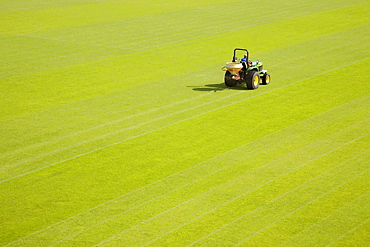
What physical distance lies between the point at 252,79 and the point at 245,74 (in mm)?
462

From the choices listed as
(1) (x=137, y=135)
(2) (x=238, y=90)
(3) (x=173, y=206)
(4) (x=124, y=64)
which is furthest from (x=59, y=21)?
(3) (x=173, y=206)

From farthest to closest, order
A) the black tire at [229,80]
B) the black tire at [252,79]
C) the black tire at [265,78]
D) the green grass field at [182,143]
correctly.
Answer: the black tire at [265,78] < the black tire at [229,80] < the black tire at [252,79] < the green grass field at [182,143]

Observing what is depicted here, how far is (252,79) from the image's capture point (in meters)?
21.5

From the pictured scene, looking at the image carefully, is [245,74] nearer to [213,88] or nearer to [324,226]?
[213,88]

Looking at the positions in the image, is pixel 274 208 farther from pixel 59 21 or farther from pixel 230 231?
pixel 59 21

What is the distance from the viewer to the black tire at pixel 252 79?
2152cm

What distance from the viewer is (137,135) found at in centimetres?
1709

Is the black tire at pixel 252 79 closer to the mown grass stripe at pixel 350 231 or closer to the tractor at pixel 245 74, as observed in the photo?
Result: the tractor at pixel 245 74

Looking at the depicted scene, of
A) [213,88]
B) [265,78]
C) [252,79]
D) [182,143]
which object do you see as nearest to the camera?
[182,143]

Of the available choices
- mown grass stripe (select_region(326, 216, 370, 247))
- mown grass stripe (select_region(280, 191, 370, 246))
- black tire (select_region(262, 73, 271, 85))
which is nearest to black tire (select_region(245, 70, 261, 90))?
black tire (select_region(262, 73, 271, 85))

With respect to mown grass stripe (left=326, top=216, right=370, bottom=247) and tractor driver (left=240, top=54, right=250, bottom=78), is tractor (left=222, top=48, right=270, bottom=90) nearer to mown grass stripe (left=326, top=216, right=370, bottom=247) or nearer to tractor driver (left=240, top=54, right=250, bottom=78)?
tractor driver (left=240, top=54, right=250, bottom=78)

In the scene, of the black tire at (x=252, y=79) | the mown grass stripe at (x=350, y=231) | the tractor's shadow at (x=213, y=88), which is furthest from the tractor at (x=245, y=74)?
the mown grass stripe at (x=350, y=231)

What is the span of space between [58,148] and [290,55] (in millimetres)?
15017

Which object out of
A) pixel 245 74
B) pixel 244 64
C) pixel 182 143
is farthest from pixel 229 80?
pixel 182 143
